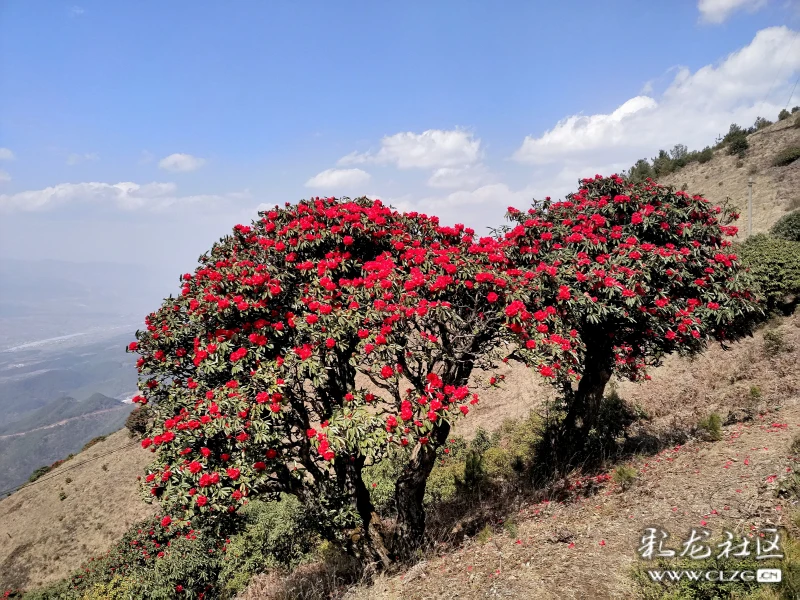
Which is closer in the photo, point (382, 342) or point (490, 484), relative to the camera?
point (382, 342)

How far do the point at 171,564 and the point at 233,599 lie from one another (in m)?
3.55

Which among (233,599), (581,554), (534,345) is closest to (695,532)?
(581,554)

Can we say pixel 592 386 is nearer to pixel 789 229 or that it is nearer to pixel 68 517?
pixel 789 229

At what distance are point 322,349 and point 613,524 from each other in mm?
4785

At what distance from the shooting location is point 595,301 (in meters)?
6.52

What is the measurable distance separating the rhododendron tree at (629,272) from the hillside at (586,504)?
6.59 ft

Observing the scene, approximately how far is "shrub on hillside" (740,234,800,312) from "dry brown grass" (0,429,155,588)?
32.5 m

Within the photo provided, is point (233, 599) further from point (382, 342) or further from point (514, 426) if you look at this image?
point (514, 426)

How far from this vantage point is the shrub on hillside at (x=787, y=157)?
32.1 m

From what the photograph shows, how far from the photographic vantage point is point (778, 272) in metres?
14.5

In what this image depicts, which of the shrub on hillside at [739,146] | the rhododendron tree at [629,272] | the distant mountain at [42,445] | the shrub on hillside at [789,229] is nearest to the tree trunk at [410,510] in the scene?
the rhododendron tree at [629,272]

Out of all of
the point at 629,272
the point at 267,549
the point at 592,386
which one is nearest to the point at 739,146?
the point at 592,386

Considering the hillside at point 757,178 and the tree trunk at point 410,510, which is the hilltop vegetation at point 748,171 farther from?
the tree trunk at point 410,510

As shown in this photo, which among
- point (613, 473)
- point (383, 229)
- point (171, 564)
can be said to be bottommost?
point (171, 564)
